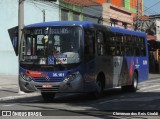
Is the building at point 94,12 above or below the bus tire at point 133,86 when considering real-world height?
above

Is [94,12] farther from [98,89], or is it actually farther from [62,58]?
[62,58]

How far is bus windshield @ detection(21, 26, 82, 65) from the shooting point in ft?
56.6

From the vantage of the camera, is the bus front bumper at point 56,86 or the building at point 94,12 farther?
the building at point 94,12

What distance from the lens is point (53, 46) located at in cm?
1747

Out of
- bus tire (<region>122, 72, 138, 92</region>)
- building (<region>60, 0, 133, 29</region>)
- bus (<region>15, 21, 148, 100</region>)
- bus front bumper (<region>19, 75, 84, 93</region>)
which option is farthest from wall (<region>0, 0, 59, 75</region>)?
bus front bumper (<region>19, 75, 84, 93</region>)

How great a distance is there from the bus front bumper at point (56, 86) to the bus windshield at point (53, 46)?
0.75 metres

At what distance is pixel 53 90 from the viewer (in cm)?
1722

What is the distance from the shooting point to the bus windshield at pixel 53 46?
17.3 metres

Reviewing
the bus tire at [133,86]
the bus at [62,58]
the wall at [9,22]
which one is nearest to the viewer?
the bus at [62,58]

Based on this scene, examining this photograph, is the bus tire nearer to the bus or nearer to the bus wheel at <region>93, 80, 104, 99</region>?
the bus

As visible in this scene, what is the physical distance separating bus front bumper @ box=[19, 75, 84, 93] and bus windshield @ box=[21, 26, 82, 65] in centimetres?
75

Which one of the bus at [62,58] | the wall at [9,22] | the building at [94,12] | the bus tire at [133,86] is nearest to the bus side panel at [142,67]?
the bus tire at [133,86]

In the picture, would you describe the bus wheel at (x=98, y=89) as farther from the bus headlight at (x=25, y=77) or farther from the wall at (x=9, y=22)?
the wall at (x=9, y=22)

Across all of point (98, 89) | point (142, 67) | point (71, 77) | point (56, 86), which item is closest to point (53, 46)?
point (71, 77)
